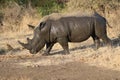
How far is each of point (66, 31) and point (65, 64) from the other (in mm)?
2141

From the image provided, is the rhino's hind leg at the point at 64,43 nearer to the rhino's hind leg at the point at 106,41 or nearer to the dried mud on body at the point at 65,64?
the dried mud on body at the point at 65,64

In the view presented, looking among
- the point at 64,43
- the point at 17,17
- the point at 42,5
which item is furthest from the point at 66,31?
the point at 42,5

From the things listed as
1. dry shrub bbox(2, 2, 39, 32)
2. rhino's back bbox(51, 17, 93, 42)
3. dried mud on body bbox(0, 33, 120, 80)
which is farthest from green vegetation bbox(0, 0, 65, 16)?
rhino's back bbox(51, 17, 93, 42)

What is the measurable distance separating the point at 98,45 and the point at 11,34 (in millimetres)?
6507

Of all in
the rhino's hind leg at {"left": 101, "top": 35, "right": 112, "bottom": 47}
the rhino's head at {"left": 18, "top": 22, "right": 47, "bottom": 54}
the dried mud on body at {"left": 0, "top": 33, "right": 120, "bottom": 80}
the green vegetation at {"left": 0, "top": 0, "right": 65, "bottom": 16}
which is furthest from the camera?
the green vegetation at {"left": 0, "top": 0, "right": 65, "bottom": 16}

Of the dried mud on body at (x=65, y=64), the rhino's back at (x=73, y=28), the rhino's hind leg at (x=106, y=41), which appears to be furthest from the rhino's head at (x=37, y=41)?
the rhino's hind leg at (x=106, y=41)

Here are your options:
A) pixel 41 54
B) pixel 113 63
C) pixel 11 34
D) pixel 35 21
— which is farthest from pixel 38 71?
pixel 35 21

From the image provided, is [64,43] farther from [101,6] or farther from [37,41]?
[101,6]

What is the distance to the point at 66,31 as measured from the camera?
14156 mm

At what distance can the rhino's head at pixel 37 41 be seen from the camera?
563 inches

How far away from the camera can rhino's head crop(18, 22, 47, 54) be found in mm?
14301

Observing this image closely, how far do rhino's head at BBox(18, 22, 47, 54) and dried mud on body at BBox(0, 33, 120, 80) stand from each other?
0.22 m

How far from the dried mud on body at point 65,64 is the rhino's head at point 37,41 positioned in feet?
0.72

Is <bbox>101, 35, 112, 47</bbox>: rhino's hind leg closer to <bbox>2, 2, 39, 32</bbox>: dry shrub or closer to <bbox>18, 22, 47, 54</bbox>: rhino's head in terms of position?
<bbox>18, 22, 47, 54</bbox>: rhino's head
